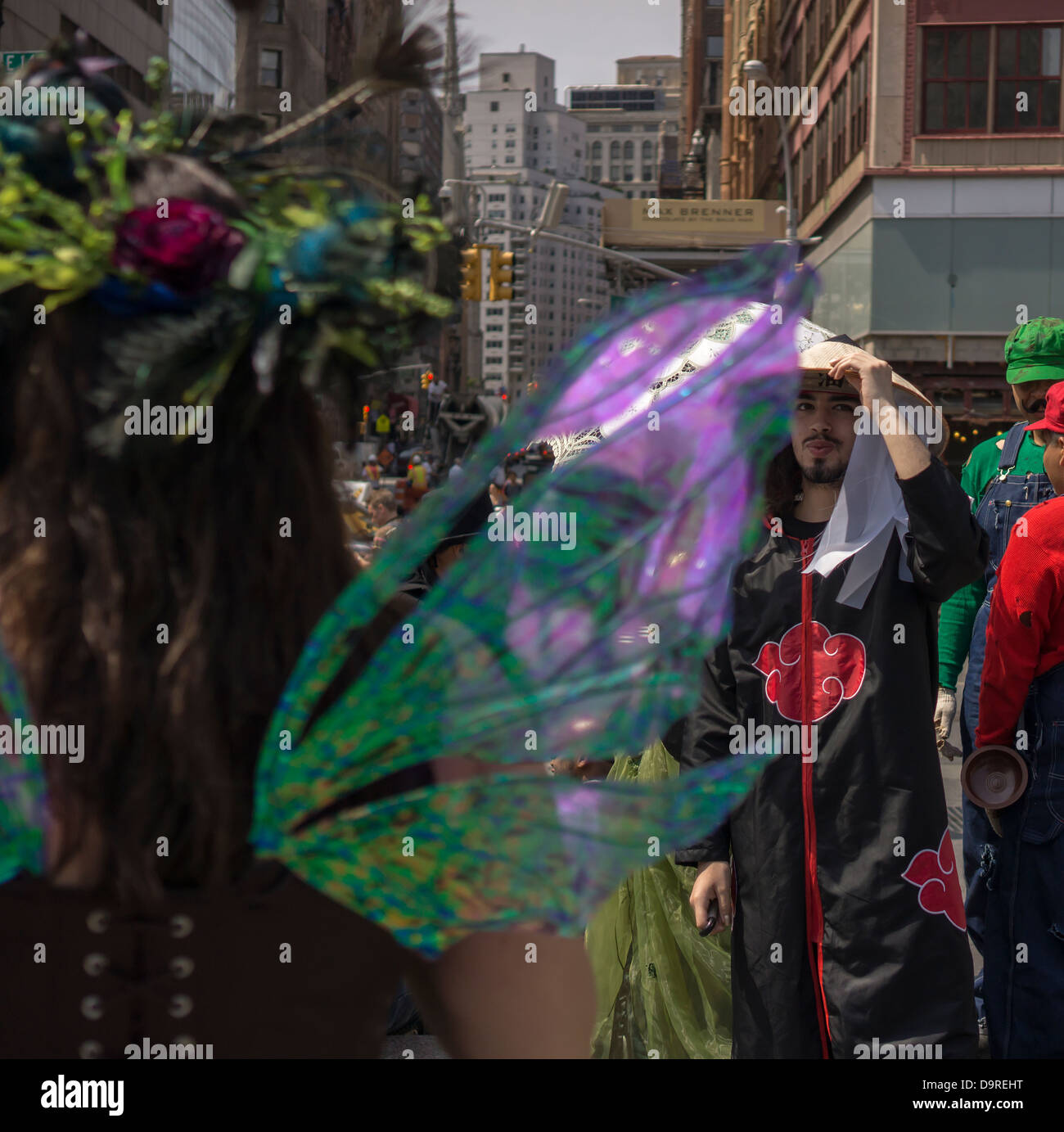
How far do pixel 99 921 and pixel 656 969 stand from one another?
2782 millimetres

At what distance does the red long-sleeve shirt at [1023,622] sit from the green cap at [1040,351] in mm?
1363

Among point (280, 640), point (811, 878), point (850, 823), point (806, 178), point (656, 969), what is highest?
point (806, 178)

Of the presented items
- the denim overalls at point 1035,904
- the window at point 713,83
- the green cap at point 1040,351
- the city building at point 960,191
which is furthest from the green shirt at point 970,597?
the window at point 713,83

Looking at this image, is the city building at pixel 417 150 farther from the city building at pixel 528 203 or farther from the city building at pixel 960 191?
the city building at pixel 960 191

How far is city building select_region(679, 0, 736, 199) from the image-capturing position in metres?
84.0

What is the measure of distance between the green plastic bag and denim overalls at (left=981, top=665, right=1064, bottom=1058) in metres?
0.97

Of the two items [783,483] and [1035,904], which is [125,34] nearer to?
[783,483]

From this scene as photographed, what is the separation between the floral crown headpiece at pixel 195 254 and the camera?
1130 mm

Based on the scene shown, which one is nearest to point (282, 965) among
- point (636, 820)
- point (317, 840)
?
point (317, 840)

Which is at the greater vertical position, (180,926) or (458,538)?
(458,538)

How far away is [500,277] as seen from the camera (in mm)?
15859

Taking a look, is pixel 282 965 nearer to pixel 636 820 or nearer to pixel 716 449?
pixel 636 820

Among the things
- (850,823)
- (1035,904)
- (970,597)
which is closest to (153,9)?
(850,823)

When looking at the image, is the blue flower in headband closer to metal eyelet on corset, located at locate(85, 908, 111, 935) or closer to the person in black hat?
the person in black hat
